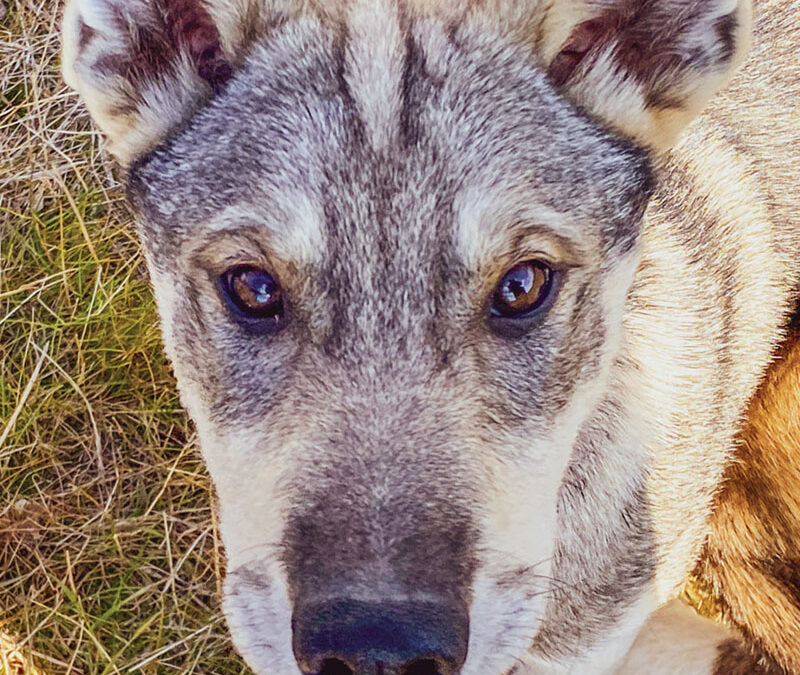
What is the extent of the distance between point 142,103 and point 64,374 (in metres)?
2.02

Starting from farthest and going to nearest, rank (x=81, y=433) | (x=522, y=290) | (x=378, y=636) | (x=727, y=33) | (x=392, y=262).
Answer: (x=81, y=433)
(x=727, y=33)
(x=522, y=290)
(x=392, y=262)
(x=378, y=636)

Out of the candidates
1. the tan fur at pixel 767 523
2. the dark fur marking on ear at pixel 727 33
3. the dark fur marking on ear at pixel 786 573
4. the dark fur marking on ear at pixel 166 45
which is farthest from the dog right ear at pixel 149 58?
the dark fur marking on ear at pixel 786 573

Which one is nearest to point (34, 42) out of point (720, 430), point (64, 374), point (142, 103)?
point (64, 374)

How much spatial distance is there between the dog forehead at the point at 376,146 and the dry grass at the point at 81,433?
6.21 feet

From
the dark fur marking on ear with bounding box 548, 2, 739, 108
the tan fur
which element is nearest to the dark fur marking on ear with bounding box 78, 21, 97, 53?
the dark fur marking on ear with bounding box 548, 2, 739, 108

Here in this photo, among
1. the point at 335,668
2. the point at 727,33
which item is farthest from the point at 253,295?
the point at 727,33

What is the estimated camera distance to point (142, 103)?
2.40 meters

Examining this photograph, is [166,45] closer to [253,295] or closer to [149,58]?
[149,58]

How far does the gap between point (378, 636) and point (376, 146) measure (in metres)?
1.04

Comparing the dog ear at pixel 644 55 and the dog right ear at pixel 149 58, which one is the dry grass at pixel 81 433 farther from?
the dog ear at pixel 644 55

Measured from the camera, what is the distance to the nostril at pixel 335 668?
6.27 feet

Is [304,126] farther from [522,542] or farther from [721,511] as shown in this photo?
[721,511]

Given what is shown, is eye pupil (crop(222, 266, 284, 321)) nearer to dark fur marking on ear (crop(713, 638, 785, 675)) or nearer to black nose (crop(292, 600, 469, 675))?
black nose (crop(292, 600, 469, 675))

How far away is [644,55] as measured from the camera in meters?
2.40
